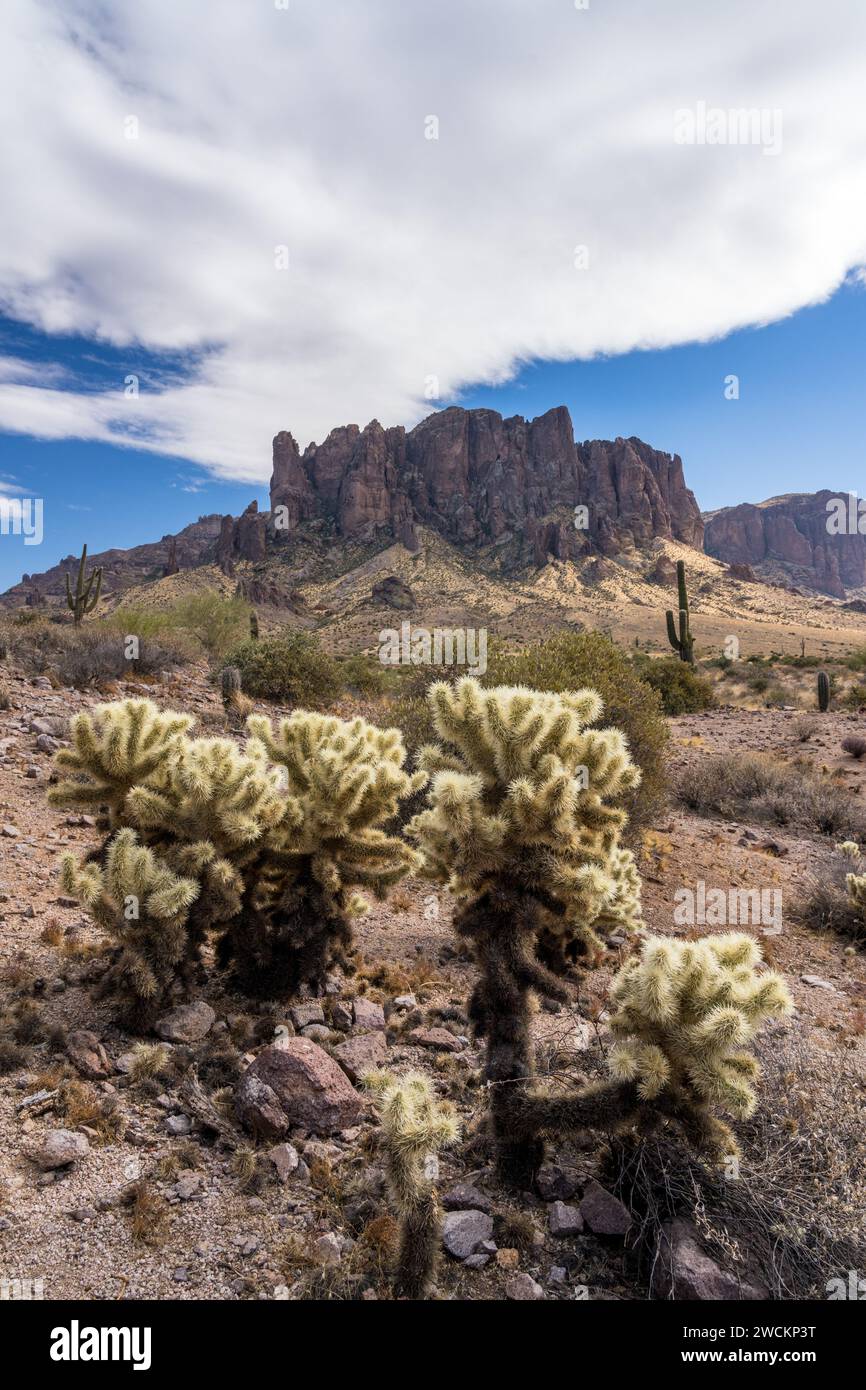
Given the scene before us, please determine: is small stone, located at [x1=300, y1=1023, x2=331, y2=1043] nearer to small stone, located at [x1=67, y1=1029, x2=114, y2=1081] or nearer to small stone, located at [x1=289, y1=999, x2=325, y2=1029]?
small stone, located at [x1=289, y1=999, x2=325, y2=1029]

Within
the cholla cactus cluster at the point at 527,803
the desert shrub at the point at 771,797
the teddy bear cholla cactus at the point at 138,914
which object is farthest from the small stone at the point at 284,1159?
the desert shrub at the point at 771,797

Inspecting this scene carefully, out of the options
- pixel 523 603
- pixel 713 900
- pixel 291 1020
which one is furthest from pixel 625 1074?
pixel 523 603

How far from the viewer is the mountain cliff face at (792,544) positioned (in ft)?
534

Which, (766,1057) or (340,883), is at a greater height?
(340,883)

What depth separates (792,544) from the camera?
16775 cm

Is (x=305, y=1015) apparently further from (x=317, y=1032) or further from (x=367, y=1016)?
(x=367, y=1016)

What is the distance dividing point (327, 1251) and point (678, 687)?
22.0 meters

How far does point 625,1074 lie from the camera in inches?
113

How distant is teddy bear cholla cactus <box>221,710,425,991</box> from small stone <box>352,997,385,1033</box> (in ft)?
1.19

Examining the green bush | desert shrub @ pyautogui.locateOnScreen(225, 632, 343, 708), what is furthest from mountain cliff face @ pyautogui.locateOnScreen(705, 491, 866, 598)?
desert shrub @ pyautogui.locateOnScreen(225, 632, 343, 708)

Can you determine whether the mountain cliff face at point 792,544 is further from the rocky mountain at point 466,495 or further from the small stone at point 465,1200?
the small stone at point 465,1200
